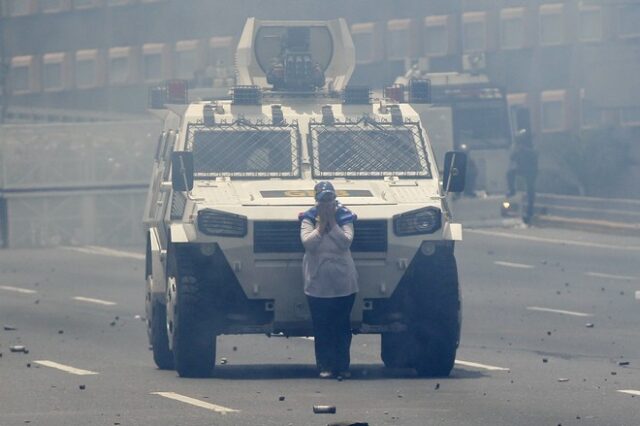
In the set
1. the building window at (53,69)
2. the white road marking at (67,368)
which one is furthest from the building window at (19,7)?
the white road marking at (67,368)

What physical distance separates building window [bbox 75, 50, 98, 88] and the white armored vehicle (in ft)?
145

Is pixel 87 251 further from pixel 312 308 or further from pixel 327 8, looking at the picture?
pixel 312 308

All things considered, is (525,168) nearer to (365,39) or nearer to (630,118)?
(630,118)

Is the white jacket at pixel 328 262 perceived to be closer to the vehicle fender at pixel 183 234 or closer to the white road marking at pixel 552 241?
the vehicle fender at pixel 183 234

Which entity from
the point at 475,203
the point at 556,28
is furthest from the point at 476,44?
the point at 475,203

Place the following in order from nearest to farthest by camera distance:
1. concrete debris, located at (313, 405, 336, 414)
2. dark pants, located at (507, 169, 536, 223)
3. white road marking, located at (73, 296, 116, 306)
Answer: concrete debris, located at (313, 405, 336, 414), white road marking, located at (73, 296, 116, 306), dark pants, located at (507, 169, 536, 223)

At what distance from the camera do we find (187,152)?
1388 cm

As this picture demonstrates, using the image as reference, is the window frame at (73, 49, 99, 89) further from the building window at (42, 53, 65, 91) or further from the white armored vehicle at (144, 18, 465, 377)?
the white armored vehicle at (144, 18, 465, 377)

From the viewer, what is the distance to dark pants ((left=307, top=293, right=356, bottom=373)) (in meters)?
13.3

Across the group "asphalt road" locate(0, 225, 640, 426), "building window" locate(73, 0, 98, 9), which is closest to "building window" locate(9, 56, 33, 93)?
"building window" locate(73, 0, 98, 9)

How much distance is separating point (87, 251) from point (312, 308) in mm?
19076

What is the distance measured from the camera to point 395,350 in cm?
1453

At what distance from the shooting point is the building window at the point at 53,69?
2391 inches

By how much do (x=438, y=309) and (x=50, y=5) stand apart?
43099mm
